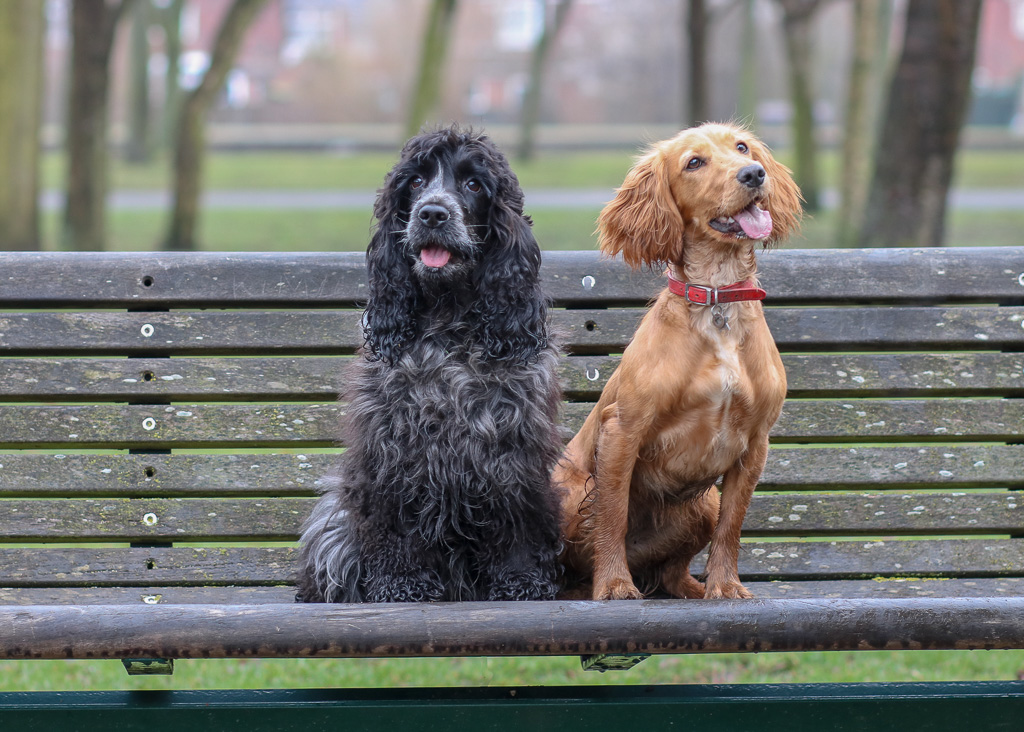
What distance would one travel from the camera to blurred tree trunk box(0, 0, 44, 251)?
378 inches

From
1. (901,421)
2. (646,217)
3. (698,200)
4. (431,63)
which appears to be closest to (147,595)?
(646,217)

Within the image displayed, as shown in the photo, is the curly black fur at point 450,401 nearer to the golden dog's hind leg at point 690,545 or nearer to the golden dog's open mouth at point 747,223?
the golden dog's hind leg at point 690,545

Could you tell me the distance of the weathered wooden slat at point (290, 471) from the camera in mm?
3373

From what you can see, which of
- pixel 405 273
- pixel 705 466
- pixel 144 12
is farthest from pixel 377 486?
pixel 144 12

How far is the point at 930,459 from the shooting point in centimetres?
346

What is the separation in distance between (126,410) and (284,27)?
5777 centimetres

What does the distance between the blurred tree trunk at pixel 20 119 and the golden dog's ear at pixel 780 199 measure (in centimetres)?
850

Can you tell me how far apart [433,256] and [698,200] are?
688 mm

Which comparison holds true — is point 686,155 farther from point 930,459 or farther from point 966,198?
point 966,198

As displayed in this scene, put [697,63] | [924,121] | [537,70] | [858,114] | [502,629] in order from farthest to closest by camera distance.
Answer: [537,70], [858,114], [697,63], [924,121], [502,629]

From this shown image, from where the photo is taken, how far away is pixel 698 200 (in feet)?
9.32

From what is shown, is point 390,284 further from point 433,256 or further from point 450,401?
point 450,401

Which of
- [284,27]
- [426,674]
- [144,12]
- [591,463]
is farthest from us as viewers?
[284,27]

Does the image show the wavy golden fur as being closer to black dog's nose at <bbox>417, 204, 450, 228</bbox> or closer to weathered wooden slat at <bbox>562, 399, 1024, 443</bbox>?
black dog's nose at <bbox>417, 204, 450, 228</bbox>
